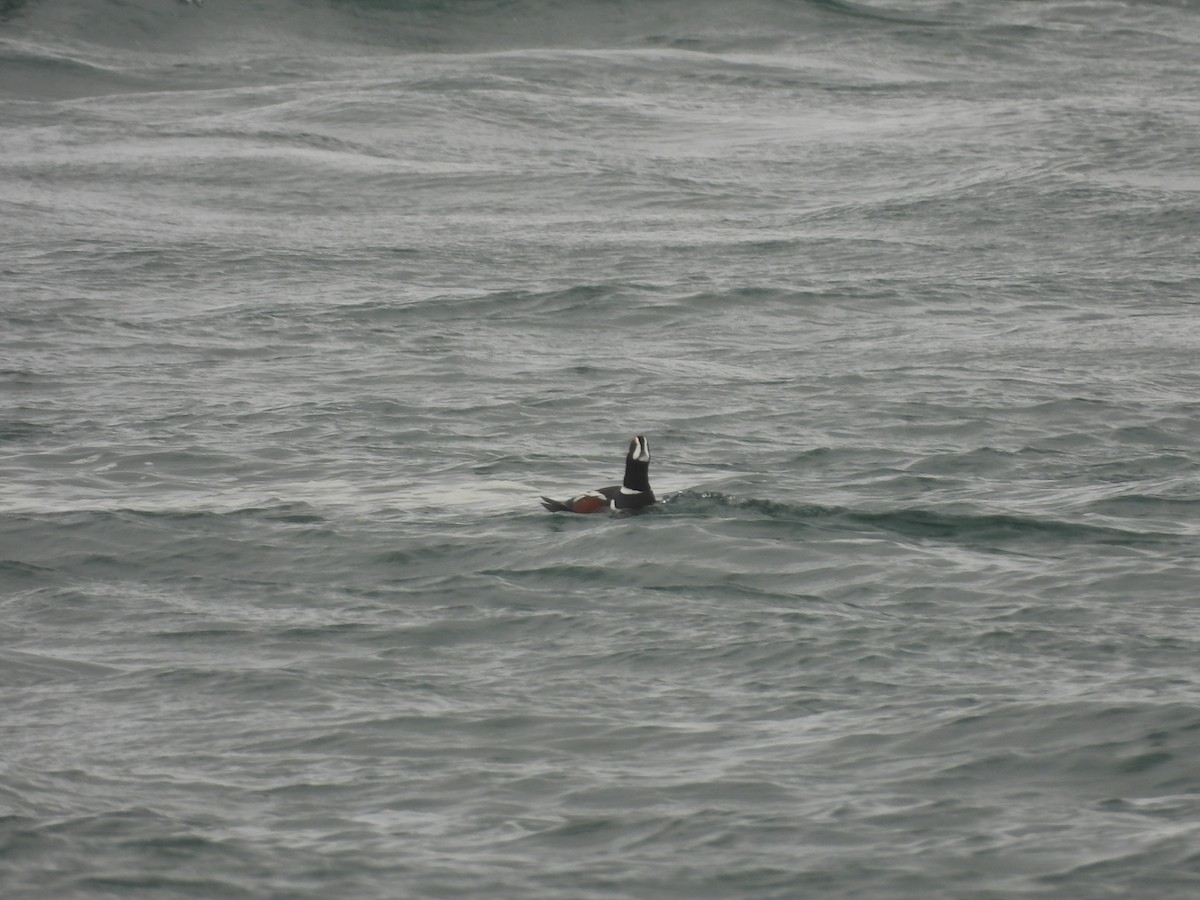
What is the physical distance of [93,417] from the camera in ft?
48.7

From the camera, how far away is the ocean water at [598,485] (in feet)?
24.5

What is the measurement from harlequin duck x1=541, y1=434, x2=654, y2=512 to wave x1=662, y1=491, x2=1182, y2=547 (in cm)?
29

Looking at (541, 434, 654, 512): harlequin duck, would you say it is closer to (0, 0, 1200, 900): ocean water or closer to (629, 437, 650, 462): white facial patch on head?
(629, 437, 650, 462): white facial patch on head

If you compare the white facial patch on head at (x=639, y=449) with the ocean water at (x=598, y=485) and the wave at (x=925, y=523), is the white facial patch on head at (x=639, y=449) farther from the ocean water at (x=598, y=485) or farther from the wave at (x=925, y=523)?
the wave at (x=925, y=523)

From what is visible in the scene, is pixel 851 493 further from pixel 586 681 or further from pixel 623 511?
pixel 586 681

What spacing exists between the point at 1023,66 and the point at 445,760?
89.1 feet

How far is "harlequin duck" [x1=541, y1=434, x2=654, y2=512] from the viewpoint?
11.6 m

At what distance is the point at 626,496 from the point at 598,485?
1133mm

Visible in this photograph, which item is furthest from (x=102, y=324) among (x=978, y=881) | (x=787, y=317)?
(x=978, y=881)

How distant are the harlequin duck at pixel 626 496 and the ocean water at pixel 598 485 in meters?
0.21

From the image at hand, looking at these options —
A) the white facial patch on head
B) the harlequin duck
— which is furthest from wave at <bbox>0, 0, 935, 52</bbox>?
the white facial patch on head

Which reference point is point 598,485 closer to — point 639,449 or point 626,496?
point 626,496

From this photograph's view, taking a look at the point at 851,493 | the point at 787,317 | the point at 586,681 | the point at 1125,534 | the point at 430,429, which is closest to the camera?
the point at 586,681

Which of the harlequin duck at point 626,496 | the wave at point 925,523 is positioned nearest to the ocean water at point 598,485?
the wave at point 925,523
